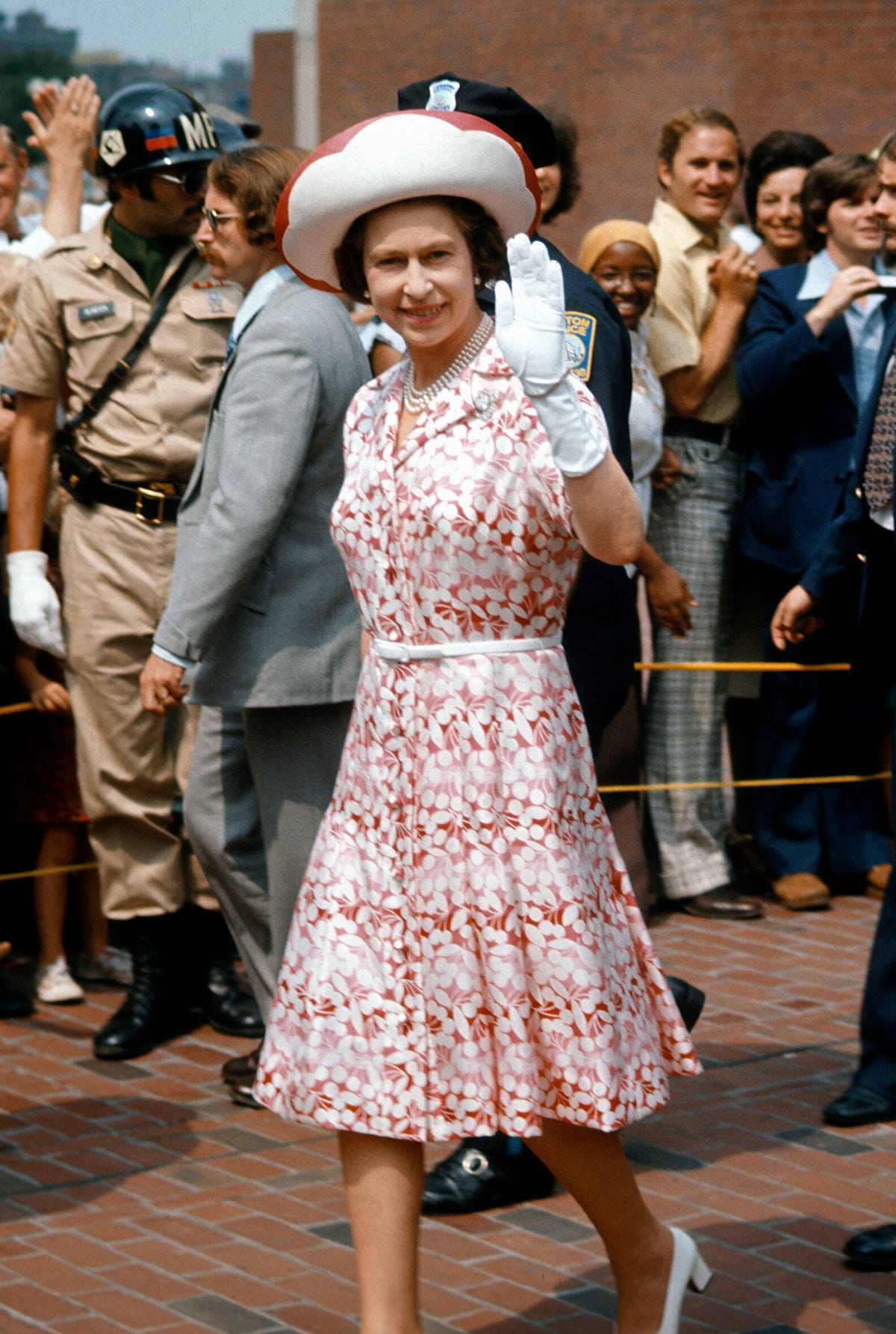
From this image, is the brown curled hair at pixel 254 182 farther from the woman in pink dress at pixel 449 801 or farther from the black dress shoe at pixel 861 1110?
the black dress shoe at pixel 861 1110

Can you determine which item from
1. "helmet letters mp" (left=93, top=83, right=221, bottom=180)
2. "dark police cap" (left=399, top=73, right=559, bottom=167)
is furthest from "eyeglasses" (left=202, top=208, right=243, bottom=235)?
"dark police cap" (left=399, top=73, right=559, bottom=167)

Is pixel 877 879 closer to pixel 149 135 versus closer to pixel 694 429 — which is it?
pixel 694 429

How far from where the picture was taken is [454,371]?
327 centimetres

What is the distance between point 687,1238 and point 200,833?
70.9 inches

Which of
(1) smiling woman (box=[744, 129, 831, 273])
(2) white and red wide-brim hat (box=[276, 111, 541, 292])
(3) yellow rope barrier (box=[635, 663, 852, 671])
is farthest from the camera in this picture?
(1) smiling woman (box=[744, 129, 831, 273])

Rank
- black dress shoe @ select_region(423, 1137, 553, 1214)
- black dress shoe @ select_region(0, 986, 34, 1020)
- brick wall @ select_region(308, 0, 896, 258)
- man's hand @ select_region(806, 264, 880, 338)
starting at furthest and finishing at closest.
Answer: brick wall @ select_region(308, 0, 896, 258) < man's hand @ select_region(806, 264, 880, 338) < black dress shoe @ select_region(0, 986, 34, 1020) < black dress shoe @ select_region(423, 1137, 553, 1214)

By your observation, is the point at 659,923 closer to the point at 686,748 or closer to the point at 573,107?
the point at 686,748

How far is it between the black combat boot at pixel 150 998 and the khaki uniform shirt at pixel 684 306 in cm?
250

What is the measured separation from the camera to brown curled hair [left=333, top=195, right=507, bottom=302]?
3.26 meters

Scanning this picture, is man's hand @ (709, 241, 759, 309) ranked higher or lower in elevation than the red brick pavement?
higher

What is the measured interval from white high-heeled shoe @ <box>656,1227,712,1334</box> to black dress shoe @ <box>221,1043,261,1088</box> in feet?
5.45

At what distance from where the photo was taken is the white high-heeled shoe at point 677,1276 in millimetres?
3430

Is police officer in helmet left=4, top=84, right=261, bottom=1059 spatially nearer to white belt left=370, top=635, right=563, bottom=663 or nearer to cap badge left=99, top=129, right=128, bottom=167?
cap badge left=99, top=129, right=128, bottom=167

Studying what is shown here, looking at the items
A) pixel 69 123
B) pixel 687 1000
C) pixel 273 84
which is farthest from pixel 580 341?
pixel 273 84
